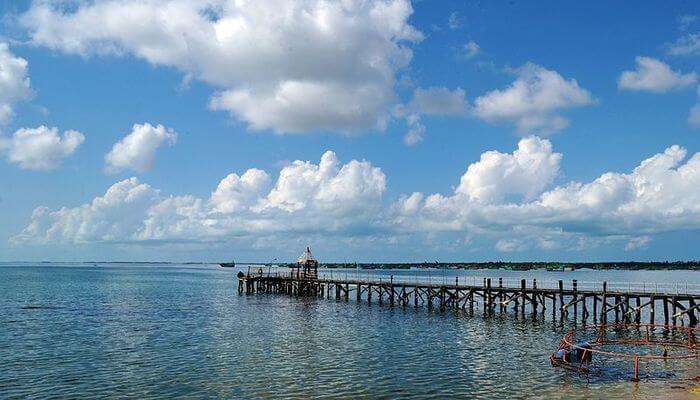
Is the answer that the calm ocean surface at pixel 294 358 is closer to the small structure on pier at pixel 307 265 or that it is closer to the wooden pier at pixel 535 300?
the wooden pier at pixel 535 300

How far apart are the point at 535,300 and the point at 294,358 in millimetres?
32515

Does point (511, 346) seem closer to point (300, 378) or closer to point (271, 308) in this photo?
point (300, 378)

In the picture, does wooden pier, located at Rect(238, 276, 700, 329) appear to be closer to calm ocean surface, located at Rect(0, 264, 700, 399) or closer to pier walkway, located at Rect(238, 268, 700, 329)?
pier walkway, located at Rect(238, 268, 700, 329)

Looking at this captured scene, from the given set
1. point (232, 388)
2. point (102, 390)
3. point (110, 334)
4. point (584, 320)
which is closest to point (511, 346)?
point (584, 320)

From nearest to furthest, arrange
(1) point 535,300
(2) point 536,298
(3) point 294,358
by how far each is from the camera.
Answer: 1. (3) point 294,358
2. (1) point 535,300
3. (2) point 536,298

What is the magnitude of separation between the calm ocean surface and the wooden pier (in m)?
4.04

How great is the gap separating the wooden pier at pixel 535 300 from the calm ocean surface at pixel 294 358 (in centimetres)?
404

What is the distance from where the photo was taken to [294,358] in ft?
116

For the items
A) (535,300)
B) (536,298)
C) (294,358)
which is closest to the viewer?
(294,358)

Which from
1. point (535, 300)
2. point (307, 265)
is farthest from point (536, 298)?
point (307, 265)

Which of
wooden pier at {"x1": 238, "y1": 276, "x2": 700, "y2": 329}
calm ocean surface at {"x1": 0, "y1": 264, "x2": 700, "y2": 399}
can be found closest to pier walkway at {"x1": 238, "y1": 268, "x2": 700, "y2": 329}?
wooden pier at {"x1": 238, "y1": 276, "x2": 700, "y2": 329}

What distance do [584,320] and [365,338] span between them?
2260cm

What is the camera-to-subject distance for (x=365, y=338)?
143 ft

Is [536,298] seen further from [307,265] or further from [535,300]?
[307,265]
